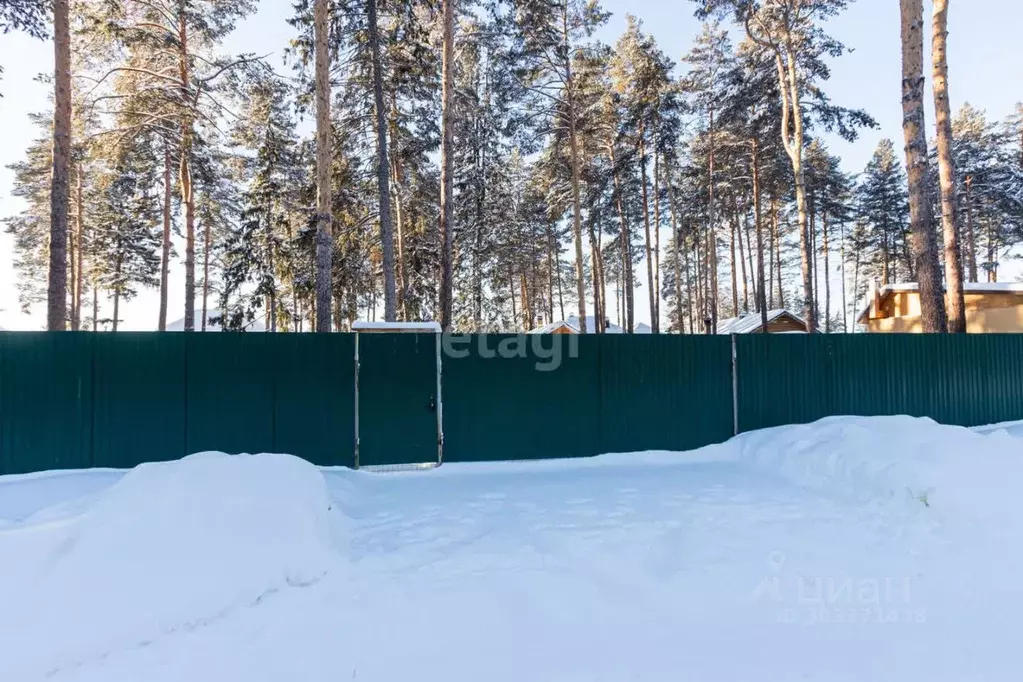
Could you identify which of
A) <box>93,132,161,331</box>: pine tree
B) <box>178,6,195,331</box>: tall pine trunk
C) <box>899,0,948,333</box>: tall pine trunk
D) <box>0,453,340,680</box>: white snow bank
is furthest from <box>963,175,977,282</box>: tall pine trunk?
<box>93,132,161,331</box>: pine tree

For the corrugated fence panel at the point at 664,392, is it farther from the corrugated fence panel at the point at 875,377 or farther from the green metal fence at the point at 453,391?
the corrugated fence panel at the point at 875,377

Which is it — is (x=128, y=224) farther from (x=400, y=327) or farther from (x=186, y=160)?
(x=400, y=327)

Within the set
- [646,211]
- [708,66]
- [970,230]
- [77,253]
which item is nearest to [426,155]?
[646,211]

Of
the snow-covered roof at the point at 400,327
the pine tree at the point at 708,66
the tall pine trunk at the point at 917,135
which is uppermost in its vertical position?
the pine tree at the point at 708,66

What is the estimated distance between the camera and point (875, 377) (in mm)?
7430

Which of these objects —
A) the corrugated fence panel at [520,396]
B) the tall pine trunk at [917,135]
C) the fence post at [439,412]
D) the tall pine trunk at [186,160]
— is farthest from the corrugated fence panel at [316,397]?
the tall pine trunk at [917,135]

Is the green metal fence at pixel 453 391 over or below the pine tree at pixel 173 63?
below

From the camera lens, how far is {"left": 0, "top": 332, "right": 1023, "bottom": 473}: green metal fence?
18.6 ft

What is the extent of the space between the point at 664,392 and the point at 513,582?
4516 mm

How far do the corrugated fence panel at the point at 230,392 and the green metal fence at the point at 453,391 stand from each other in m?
0.02

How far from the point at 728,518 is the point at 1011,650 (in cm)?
188

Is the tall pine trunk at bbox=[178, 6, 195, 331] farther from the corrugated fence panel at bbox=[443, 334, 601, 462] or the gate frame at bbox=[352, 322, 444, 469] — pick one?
the corrugated fence panel at bbox=[443, 334, 601, 462]

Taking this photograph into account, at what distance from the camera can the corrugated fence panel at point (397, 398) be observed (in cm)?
629

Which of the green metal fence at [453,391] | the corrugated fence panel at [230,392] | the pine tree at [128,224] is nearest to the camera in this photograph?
the green metal fence at [453,391]
